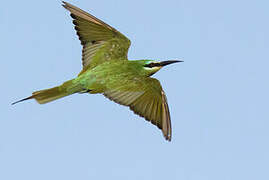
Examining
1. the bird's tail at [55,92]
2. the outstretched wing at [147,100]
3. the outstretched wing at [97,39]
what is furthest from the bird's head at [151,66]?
the bird's tail at [55,92]

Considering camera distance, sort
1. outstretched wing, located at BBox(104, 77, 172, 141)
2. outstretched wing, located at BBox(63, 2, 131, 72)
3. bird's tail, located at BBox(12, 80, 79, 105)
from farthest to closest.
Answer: outstretched wing, located at BBox(63, 2, 131, 72), outstretched wing, located at BBox(104, 77, 172, 141), bird's tail, located at BBox(12, 80, 79, 105)

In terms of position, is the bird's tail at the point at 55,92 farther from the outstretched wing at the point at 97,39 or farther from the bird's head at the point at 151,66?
the bird's head at the point at 151,66

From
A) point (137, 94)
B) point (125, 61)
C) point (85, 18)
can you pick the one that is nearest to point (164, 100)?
point (137, 94)

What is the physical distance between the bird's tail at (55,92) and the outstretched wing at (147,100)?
46 cm

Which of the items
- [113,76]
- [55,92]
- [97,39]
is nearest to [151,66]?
[113,76]

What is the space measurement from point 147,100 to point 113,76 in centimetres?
68

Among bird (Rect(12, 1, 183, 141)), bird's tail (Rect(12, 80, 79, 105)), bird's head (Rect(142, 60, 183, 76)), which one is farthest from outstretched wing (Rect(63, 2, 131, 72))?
bird's tail (Rect(12, 80, 79, 105))

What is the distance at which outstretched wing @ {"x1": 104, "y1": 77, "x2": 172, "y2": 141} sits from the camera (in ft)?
15.6

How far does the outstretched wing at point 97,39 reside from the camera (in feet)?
16.8

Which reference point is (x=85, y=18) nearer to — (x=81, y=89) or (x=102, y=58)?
(x=102, y=58)

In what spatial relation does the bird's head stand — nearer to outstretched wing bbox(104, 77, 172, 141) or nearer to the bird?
the bird

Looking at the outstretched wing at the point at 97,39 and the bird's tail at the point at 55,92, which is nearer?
the bird's tail at the point at 55,92

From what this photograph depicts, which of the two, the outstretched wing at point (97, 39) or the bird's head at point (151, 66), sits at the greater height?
the outstretched wing at point (97, 39)

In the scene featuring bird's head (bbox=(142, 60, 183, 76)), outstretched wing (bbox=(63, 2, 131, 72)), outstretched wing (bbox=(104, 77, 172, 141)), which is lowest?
outstretched wing (bbox=(104, 77, 172, 141))
